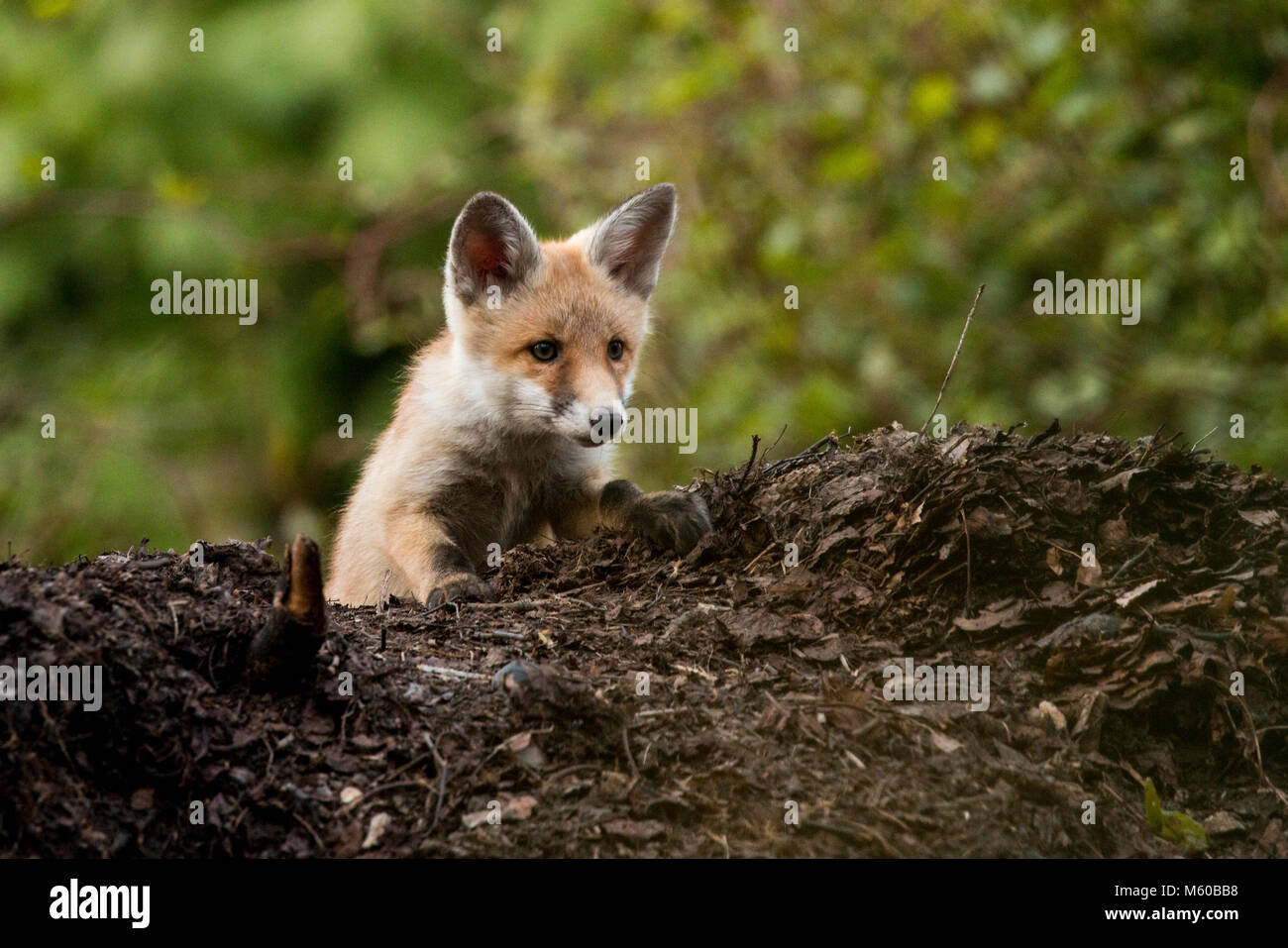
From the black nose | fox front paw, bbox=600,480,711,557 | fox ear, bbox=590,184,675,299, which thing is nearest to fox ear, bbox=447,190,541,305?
fox ear, bbox=590,184,675,299

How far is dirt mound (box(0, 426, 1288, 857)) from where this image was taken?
2.78m

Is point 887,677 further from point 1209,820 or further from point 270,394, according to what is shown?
point 270,394

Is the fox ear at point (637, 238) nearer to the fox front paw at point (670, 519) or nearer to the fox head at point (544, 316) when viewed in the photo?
the fox head at point (544, 316)

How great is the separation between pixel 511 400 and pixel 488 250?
0.71 meters

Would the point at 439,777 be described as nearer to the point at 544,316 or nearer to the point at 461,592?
the point at 461,592

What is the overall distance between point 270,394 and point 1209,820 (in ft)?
29.2

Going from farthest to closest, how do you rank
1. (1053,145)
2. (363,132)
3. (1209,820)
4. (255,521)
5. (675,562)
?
(255,521) → (363,132) → (1053,145) → (675,562) → (1209,820)

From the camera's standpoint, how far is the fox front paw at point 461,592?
13.8ft

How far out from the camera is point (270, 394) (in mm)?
10414

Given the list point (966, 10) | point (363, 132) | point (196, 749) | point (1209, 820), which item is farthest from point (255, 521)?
point (1209, 820)

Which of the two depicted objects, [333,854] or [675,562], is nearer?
[333,854]

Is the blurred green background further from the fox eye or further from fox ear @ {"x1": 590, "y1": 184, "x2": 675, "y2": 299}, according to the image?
the fox eye

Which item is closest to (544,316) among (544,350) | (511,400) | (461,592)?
(544,350)

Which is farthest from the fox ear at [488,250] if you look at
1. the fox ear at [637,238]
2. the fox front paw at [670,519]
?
the fox front paw at [670,519]
